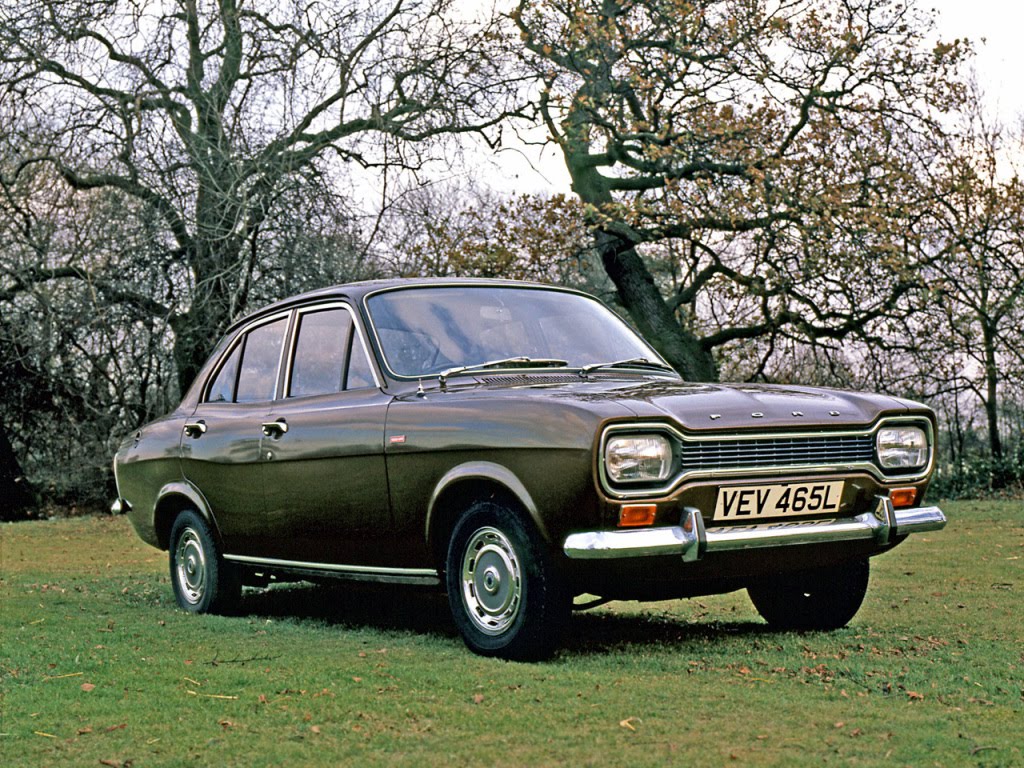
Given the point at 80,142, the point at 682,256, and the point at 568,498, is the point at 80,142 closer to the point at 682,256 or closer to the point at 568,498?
the point at 682,256

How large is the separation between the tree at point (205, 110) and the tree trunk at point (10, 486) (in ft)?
12.4

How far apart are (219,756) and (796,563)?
292 centimetres

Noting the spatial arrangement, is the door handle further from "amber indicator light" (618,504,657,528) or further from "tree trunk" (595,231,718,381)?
"tree trunk" (595,231,718,381)

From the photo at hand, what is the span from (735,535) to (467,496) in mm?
1286

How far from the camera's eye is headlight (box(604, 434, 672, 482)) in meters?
5.52

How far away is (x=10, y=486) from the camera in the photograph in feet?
74.8

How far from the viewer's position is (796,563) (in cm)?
605

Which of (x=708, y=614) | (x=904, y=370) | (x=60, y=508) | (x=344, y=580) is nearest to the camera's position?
(x=344, y=580)

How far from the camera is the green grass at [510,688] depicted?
168 inches

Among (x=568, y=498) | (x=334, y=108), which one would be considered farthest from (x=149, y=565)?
(x=334, y=108)

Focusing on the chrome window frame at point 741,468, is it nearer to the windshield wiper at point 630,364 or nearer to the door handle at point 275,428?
the windshield wiper at point 630,364

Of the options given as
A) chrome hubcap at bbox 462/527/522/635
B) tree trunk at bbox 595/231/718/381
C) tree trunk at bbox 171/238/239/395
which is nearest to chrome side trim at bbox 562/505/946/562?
chrome hubcap at bbox 462/527/522/635

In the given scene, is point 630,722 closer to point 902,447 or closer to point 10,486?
point 902,447

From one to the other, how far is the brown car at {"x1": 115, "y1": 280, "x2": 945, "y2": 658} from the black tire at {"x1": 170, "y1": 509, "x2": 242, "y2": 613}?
2cm
